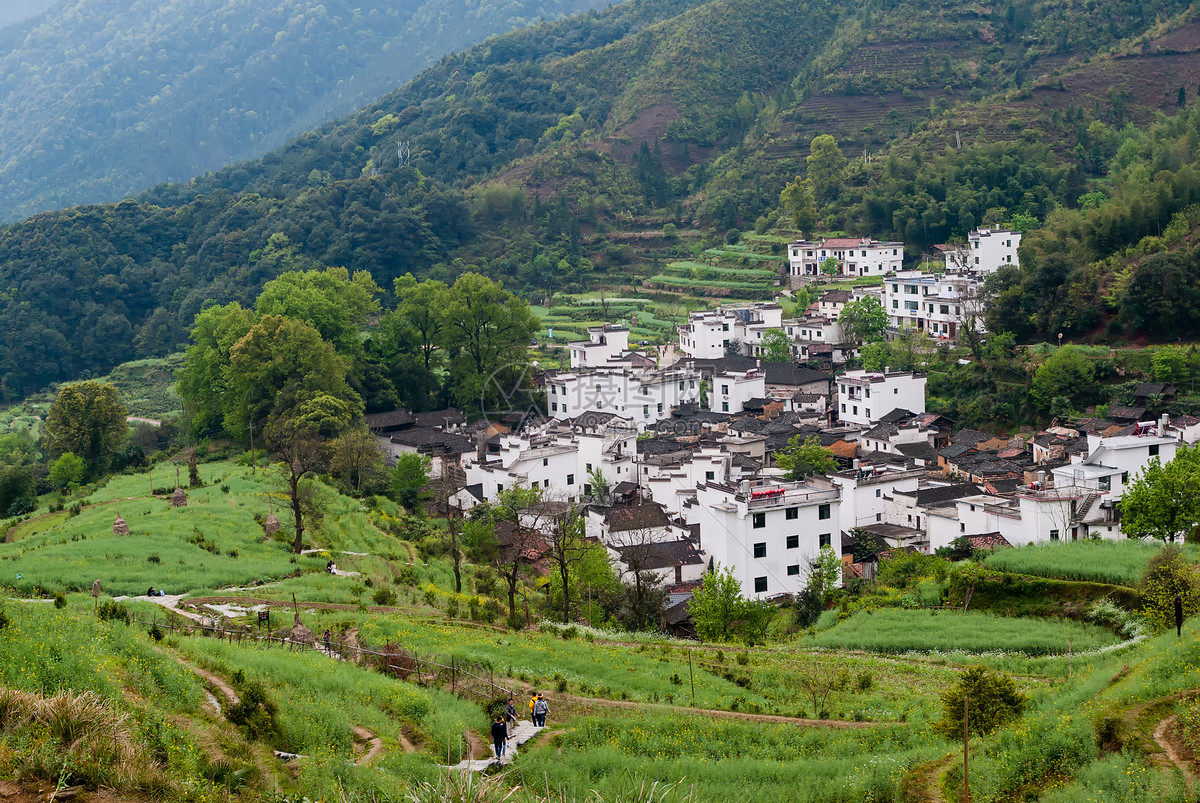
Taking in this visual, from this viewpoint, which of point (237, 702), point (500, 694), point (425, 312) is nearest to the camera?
point (237, 702)

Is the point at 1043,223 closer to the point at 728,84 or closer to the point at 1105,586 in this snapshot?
the point at 728,84

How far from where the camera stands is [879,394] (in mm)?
40531

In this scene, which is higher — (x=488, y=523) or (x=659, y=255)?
(x=659, y=255)

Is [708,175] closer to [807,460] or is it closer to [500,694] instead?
[807,460]

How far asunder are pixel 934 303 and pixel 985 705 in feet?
124

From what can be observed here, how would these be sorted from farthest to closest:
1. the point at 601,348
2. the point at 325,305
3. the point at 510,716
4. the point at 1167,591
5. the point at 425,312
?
1. the point at 601,348
2. the point at 425,312
3. the point at 325,305
4. the point at 1167,591
5. the point at 510,716

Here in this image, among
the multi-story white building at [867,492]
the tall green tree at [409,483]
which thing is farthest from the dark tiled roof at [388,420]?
the multi-story white building at [867,492]

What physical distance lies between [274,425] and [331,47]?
13794 centimetres

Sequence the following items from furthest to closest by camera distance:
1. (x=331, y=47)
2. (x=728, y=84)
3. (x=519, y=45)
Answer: (x=331, y=47) → (x=519, y=45) → (x=728, y=84)

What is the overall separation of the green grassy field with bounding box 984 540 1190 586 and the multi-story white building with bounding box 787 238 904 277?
117 ft

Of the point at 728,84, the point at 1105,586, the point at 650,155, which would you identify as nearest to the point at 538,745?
the point at 1105,586

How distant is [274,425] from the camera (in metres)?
35.8

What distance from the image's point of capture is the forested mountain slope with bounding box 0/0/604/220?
130 meters

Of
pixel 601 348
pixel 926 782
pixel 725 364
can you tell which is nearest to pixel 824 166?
pixel 725 364
